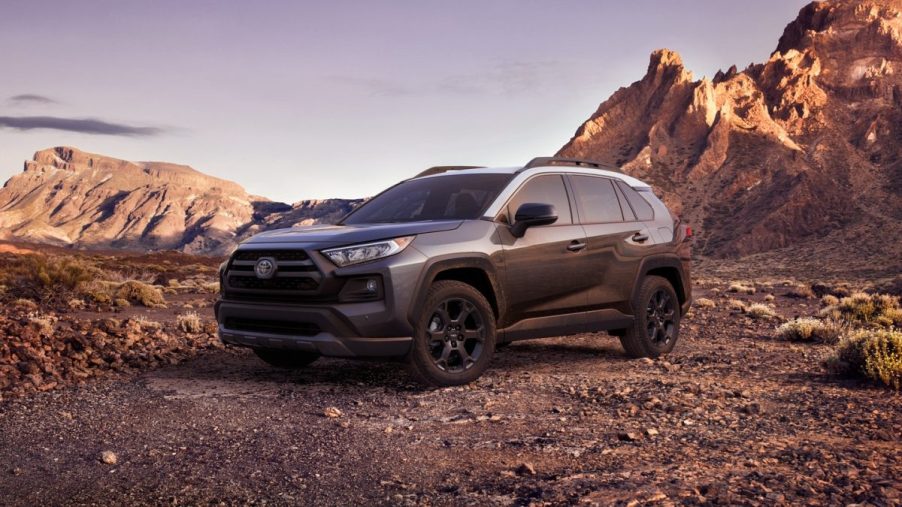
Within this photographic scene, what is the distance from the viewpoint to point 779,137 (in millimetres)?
82188

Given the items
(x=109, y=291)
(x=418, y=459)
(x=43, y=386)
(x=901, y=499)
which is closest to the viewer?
(x=901, y=499)

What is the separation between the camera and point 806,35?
4090 inches

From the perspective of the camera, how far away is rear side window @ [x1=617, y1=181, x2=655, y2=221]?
8.55m

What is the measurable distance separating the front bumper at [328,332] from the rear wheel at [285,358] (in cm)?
127

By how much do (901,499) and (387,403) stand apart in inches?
141

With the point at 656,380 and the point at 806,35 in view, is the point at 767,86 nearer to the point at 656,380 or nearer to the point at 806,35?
the point at 806,35

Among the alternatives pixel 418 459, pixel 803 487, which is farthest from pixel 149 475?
pixel 803 487

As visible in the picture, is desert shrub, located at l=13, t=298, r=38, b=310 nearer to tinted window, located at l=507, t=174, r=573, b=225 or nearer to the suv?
the suv

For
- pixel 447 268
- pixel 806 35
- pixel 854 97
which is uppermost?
pixel 806 35

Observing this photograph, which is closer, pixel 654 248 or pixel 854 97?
pixel 654 248

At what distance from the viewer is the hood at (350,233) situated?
624 centimetres

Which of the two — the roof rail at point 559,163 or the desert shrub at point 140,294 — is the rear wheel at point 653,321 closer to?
the roof rail at point 559,163

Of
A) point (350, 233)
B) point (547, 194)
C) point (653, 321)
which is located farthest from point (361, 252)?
point (653, 321)

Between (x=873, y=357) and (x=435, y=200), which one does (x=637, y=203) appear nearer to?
(x=435, y=200)
